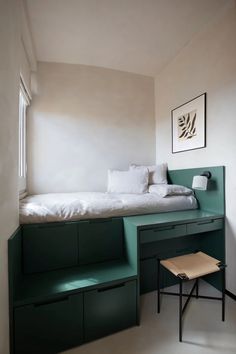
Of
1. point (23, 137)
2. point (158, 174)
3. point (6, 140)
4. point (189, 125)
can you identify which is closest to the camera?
point (6, 140)

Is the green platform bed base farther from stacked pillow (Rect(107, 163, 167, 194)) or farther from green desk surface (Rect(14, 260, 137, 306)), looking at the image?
stacked pillow (Rect(107, 163, 167, 194))

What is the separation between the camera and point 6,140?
3.40 feet

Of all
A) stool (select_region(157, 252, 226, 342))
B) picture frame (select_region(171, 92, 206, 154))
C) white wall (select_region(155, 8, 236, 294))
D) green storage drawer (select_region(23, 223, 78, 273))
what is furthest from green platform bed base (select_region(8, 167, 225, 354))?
picture frame (select_region(171, 92, 206, 154))

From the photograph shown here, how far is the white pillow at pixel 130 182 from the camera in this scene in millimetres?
2252

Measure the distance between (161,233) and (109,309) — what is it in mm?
668

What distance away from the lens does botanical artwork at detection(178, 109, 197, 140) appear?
2027mm

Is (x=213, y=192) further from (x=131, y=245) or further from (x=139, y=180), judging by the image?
(x=131, y=245)

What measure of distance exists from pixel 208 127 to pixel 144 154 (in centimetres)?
108

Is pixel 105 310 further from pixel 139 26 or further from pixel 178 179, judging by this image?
pixel 139 26

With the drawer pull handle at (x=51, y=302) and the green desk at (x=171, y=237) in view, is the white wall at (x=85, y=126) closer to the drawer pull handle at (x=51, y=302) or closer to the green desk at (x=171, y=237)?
the green desk at (x=171, y=237)

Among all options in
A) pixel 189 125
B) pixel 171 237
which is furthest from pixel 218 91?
pixel 171 237

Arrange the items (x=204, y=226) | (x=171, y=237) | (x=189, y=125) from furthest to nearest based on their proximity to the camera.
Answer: (x=189, y=125) → (x=204, y=226) → (x=171, y=237)

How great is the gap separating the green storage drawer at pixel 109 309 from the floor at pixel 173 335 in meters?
0.06

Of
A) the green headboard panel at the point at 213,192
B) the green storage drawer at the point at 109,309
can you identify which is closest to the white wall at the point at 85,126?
the green headboard panel at the point at 213,192
